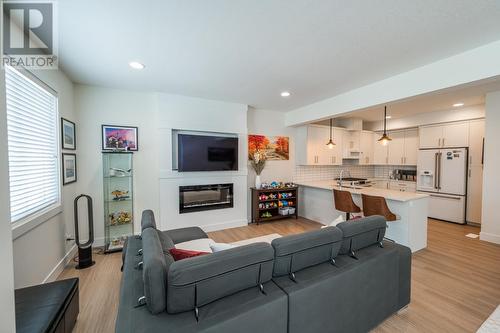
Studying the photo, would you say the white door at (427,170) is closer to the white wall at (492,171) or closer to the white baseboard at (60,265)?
the white wall at (492,171)

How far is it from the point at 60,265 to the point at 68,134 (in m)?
1.80

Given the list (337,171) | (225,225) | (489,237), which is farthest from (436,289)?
(337,171)

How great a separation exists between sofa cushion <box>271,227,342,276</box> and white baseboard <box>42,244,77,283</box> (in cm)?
276

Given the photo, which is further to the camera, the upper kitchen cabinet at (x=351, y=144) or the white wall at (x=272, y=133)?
Answer: the upper kitchen cabinet at (x=351, y=144)

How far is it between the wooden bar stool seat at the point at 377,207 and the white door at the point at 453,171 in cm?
262

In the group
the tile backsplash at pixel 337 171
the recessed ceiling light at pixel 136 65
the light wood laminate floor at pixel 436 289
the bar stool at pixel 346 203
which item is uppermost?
the recessed ceiling light at pixel 136 65

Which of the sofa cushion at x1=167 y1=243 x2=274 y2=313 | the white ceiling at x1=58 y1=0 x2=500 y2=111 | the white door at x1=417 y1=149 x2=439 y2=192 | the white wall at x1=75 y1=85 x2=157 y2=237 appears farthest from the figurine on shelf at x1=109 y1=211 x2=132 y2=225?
the white door at x1=417 y1=149 x2=439 y2=192

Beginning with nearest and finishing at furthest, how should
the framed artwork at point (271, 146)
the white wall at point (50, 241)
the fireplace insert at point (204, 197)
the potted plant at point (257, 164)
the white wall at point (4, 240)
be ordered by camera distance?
the white wall at point (4, 240) → the white wall at point (50, 241) → the fireplace insert at point (204, 197) → the potted plant at point (257, 164) → the framed artwork at point (271, 146)

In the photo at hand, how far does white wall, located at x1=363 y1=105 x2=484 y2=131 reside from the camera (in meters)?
4.50

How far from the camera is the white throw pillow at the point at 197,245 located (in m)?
2.31

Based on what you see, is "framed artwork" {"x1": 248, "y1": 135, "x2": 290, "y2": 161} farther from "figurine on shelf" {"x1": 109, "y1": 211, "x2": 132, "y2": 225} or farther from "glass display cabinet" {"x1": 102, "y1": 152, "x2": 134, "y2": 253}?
"figurine on shelf" {"x1": 109, "y1": 211, "x2": 132, "y2": 225}

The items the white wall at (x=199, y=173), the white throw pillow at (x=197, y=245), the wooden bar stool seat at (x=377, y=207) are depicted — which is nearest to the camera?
the white throw pillow at (x=197, y=245)

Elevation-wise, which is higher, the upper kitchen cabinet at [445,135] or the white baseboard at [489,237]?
the upper kitchen cabinet at [445,135]

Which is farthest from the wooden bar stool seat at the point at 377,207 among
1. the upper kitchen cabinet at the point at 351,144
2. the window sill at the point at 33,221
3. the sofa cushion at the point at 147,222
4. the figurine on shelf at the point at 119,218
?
the window sill at the point at 33,221
